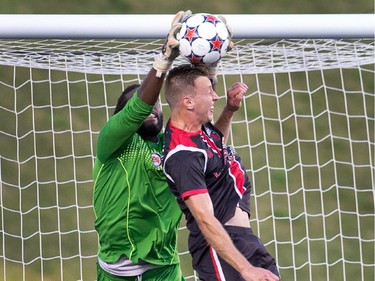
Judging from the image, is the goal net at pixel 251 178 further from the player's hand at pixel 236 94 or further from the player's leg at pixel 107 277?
the player's hand at pixel 236 94

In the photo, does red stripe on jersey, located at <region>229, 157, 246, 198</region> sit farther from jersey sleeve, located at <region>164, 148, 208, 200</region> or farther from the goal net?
the goal net

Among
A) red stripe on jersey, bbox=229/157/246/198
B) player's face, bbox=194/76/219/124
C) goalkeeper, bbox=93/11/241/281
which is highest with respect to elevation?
player's face, bbox=194/76/219/124

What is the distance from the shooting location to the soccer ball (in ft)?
13.4

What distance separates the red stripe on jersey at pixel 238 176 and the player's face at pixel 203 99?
0.73 ft

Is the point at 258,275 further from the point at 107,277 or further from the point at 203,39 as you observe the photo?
the point at 107,277

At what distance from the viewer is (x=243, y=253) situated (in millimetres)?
4090

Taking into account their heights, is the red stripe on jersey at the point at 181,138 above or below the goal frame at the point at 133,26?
below

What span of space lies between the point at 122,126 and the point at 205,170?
17.7 inches

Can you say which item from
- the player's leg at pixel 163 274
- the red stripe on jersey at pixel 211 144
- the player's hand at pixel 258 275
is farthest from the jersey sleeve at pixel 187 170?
the player's leg at pixel 163 274

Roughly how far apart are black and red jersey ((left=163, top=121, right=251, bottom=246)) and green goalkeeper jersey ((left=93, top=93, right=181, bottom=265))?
1.50 ft

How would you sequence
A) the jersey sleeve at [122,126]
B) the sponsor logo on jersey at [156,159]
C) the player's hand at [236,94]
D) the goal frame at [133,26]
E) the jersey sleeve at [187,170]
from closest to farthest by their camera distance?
the jersey sleeve at [187,170] < the jersey sleeve at [122,126] < the player's hand at [236,94] < the sponsor logo on jersey at [156,159] < the goal frame at [133,26]

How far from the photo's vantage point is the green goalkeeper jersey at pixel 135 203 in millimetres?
4609

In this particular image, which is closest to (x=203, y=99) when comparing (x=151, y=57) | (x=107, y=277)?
(x=107, y=277)

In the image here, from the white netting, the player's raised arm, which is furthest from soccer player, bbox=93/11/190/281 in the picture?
the white netting
